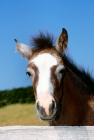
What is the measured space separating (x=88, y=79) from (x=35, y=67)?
4.61 ft

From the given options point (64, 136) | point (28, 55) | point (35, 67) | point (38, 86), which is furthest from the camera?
point (28, 55)

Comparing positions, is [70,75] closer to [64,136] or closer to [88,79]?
[88,79]

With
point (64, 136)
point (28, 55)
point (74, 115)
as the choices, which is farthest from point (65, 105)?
point (64, 136)

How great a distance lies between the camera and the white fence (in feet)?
9.64

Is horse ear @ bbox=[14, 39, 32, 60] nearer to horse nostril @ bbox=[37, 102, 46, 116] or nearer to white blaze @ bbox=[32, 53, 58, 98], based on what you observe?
white blaze @ bbox=[32, 53, 58, 98]

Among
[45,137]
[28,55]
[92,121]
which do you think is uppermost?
[28,55]

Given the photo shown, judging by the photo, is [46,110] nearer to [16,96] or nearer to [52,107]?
[52,107]

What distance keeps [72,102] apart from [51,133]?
239cm

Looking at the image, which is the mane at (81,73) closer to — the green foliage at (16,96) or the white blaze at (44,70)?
the white blaze at (44,70)

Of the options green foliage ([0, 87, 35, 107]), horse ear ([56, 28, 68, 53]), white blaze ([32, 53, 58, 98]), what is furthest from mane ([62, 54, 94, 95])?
green foliage ([0, 87, 35, 107])

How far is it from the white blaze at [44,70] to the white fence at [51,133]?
5.03 feet

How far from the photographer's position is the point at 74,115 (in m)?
5.22

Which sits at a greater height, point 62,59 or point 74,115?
point 62,59

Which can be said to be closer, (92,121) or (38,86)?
(38,86)
